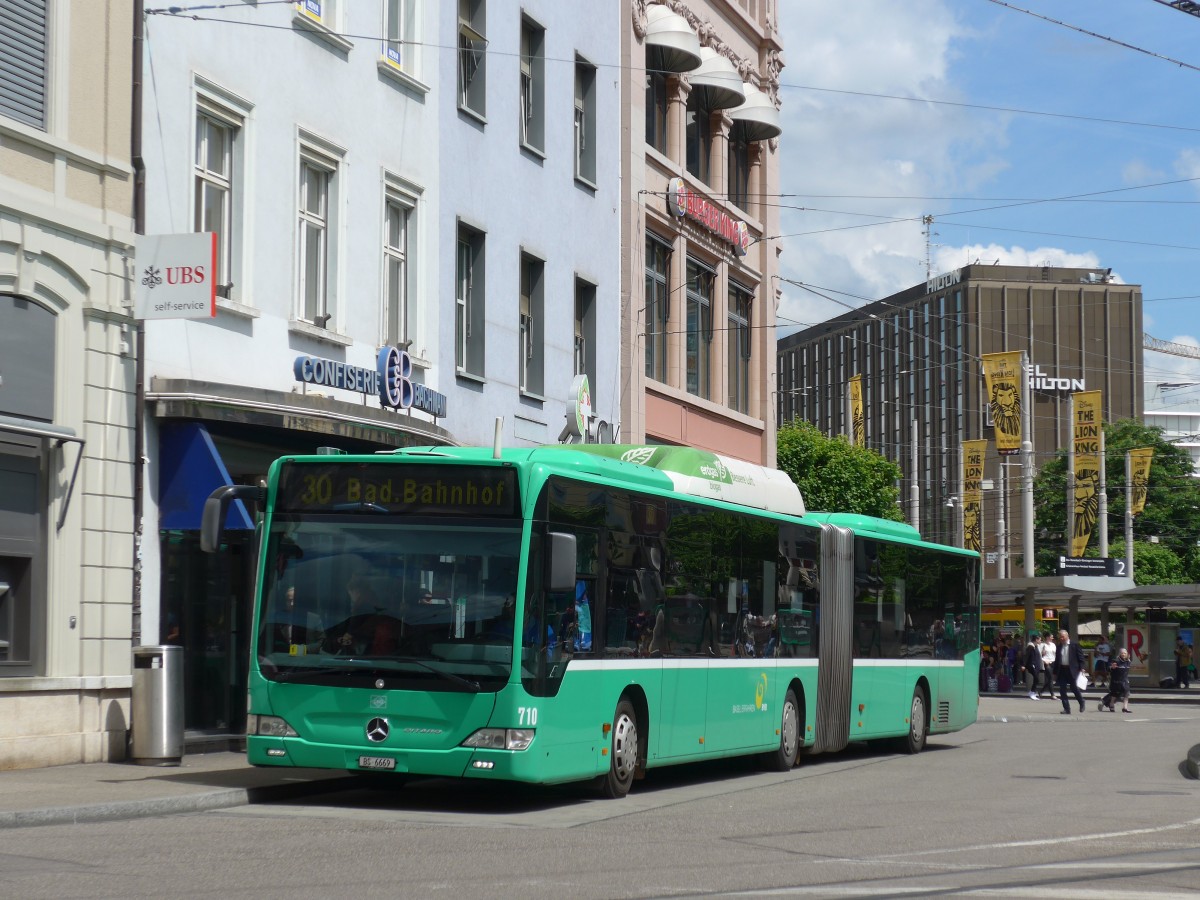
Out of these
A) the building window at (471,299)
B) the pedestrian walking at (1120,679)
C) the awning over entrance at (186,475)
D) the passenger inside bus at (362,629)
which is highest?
the building window at (471,299)

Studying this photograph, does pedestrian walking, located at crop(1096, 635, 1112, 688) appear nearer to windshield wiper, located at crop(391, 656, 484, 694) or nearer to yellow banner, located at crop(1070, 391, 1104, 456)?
yellow banner, located at crop(1070, 391, 1104, 456)

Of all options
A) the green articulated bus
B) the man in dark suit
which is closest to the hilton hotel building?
the man in dark suit

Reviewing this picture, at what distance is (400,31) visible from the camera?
952 inches

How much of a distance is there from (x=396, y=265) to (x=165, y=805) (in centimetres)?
1151

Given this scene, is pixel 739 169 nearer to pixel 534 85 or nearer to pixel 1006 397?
pixel 534 85

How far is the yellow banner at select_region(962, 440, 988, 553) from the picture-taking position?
214 ft

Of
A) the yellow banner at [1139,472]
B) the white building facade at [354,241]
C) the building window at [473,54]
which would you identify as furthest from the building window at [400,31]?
the yellow banner at [1139,472]

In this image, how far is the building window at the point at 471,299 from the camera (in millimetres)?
25781

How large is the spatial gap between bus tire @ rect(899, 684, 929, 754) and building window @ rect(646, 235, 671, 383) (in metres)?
9.64

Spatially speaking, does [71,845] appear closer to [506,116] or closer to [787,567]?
[787,567]

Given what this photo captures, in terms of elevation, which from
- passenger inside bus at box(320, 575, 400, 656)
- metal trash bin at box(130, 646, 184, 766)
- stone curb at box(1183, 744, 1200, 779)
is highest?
passenger inside bus at box(320, 575, 400, 656)

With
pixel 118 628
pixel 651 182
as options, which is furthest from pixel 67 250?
pixel 651 182

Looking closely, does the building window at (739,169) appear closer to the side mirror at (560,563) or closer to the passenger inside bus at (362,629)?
the side mirror at (560,563)

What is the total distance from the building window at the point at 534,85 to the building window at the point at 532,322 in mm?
1830
